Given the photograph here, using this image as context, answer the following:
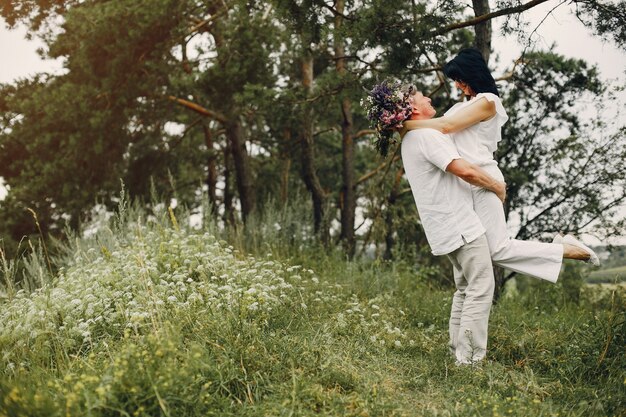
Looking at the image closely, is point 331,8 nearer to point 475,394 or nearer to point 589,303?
point 475,394

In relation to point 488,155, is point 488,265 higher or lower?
lower

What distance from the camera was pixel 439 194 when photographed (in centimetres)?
431

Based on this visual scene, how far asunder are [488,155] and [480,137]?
147mm

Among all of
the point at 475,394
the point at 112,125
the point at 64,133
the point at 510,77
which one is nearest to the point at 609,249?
the point at 510,77

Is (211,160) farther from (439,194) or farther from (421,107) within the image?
(439,194)

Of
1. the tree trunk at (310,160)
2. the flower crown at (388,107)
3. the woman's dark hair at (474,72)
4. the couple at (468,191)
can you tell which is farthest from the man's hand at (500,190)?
the tree trunk at (310,160)

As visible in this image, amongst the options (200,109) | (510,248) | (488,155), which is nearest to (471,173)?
(488,155)

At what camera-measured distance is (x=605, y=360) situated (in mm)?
4207

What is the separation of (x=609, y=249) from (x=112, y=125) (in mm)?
8845

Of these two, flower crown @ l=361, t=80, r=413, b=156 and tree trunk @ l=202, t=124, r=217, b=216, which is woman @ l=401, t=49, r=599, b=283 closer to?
flower crown @ l=361, t=80, r=413, b=156

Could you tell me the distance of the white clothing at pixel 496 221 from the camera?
4.31 metres

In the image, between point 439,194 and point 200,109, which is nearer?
point 439,194

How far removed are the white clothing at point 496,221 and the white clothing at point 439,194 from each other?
0.13 m

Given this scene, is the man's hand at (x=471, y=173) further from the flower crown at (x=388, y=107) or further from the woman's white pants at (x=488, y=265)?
the flower crown at (x=388, y=107)
